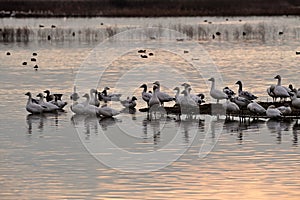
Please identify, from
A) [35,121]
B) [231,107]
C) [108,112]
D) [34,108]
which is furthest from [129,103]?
[231,107]

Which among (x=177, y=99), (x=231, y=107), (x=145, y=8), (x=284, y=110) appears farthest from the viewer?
(x=145, y=8)

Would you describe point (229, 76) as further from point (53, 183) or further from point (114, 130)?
point (53, 183)

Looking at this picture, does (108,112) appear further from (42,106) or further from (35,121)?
(42,106)

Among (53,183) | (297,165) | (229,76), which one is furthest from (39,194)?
(229,76)

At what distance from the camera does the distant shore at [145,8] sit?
69875mm

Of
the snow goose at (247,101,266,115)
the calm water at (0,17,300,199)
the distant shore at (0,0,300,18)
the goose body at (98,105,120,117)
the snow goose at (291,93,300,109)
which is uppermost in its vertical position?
the distant shore at (0,0,300,18)

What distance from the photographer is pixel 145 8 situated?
74.8 metres

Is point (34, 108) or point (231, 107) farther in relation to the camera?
point (34, 108)

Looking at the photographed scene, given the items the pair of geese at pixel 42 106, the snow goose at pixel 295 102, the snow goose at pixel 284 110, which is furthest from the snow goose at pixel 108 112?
the snow goose at pixel 295 102

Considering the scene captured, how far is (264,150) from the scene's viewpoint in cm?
1672

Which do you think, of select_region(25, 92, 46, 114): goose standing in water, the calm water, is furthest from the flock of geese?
the calm water

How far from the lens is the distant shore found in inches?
2751

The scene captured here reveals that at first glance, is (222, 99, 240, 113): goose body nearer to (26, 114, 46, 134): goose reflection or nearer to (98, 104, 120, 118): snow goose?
(98, 104, 120, 118): snow goose

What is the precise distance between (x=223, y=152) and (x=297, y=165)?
1901mm
